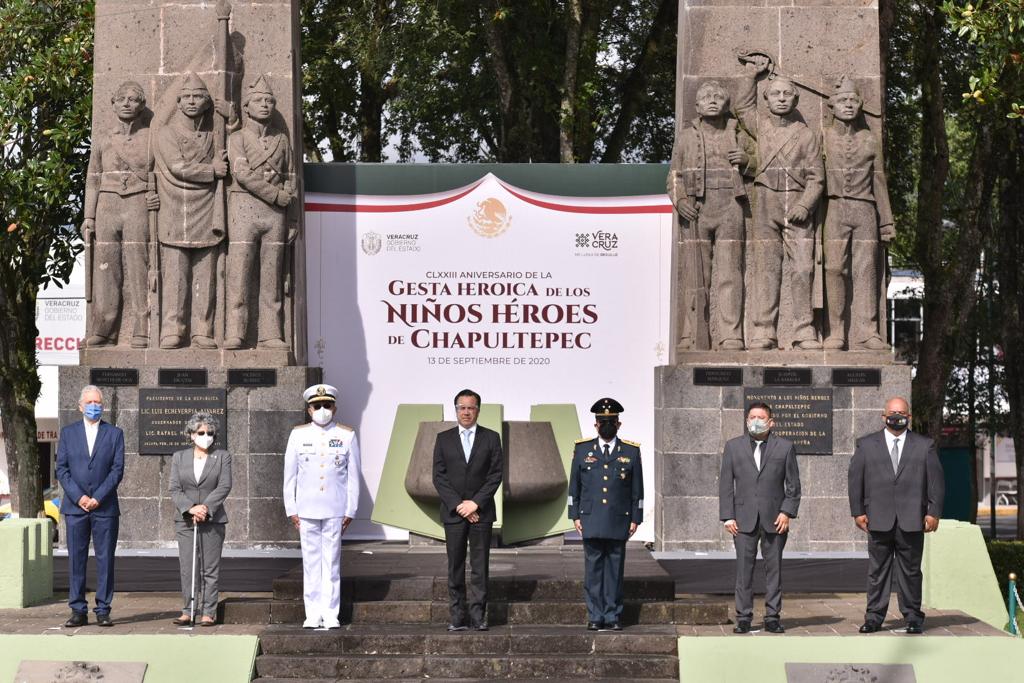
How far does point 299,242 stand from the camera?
15516 millimetres

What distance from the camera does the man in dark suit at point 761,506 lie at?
12.0 m

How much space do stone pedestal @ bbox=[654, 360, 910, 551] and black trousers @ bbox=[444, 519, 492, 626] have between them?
133 inches

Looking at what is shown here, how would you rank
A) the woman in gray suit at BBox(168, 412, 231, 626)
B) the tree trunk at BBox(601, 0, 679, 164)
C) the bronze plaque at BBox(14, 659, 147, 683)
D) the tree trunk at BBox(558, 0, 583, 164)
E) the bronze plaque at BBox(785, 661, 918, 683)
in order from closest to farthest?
the bronze plaque at BBox(785, 661, 918, 683), the bronze plaque at BBox(14, 659, 147, 683), the woman in gray suit at BBox(168, 412, 231, 626), the tree trunk at BBox(558, 0, 583, 164), the tree trunk at BBox(601, 0, 679, 164)

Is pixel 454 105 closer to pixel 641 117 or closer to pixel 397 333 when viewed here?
pixel 641 117

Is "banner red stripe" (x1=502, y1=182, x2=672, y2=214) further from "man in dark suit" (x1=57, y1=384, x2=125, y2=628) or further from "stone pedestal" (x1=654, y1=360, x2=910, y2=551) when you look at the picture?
"man in dark suit" (x1=57, y1=384, x2=125, y2=628)

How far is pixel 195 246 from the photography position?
15109mm

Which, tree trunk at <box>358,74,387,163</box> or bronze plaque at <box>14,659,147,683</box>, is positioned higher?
tree trunk at <box>358,74,387,163</box>

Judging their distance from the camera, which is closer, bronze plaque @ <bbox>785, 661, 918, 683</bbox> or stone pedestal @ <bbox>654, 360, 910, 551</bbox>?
bronze plaque @ <bbox>785, 661, 918, 683</bbox>

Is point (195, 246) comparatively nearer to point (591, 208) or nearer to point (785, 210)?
point (591, 208)

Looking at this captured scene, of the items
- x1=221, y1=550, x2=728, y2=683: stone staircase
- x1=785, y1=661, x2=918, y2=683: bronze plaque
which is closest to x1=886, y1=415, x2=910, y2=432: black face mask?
x1=221, y1=550, x2=728, y2=683: stone staircase

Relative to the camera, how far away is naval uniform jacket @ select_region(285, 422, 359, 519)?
12.0 meters

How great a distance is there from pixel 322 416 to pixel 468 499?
1.31 meters

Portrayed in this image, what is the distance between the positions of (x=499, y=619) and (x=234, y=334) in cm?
440

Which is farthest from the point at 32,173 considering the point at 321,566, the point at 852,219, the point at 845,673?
the point at 845,673
